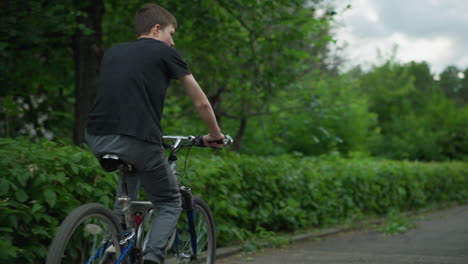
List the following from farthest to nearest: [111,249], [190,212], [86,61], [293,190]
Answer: [86,61]
[293,190]
[190,212]
[111,249]

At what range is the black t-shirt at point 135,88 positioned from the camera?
128 inches

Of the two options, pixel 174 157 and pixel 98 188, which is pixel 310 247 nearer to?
pixel 98 188

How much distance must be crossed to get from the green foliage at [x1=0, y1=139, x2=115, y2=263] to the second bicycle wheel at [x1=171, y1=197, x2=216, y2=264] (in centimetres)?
84

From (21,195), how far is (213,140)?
1.42m

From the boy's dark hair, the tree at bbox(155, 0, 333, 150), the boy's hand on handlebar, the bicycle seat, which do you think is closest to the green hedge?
the bicycle seat

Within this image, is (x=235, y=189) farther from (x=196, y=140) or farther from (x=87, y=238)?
(x=87, y=238)

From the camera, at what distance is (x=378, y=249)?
695cm

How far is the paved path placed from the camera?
5.97 m

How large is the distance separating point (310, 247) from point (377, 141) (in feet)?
54.5

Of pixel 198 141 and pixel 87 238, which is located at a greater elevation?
pixel 198 141

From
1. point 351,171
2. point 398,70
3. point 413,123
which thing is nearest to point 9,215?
point 351,171

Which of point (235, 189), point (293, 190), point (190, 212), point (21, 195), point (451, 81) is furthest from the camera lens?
point (451, 81)

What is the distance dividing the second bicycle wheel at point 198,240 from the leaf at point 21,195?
108cm

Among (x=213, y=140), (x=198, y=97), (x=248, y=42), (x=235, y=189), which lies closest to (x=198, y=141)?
(x=213, y=140)
